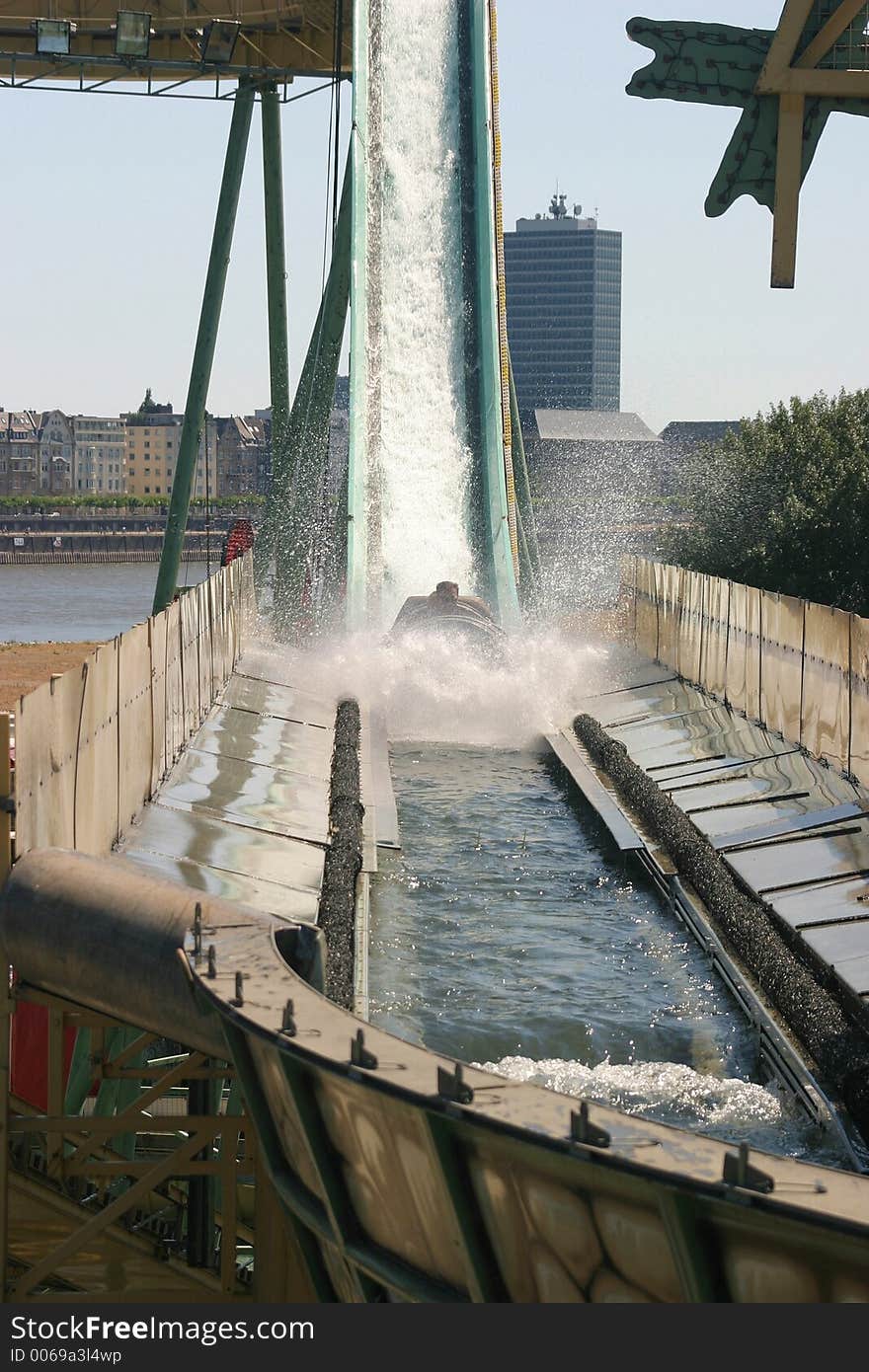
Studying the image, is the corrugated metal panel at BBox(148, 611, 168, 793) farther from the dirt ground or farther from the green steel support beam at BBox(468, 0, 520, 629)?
the dirt ground

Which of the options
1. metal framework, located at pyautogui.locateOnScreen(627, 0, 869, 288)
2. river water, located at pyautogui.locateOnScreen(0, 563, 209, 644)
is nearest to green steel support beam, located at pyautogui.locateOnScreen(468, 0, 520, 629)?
river water, located at pyautogui.locateOnScreen(0, 563, 209, 644)

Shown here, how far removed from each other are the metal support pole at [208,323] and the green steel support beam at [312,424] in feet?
5.78

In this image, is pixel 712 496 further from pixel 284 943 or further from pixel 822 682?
pixel 284 943

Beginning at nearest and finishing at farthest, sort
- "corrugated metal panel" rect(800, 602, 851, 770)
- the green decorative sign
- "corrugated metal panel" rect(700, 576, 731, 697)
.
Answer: the green decorative sign < "corrugated metal panel" rect(800, 602, 851, 770) < "corrugated metal panel" rect(700, 576, 731, 697)

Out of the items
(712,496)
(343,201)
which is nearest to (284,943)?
(343,201)

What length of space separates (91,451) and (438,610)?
17122cm

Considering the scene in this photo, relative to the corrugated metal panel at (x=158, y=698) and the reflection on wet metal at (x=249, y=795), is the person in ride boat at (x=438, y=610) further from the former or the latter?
the corrugated metal panel at (x=158, y=698)

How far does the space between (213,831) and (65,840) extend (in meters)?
3.71

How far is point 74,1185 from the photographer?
800 cm

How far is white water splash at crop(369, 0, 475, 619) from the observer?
1069 inches

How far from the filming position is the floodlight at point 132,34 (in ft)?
81.3

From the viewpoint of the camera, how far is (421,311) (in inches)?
1151

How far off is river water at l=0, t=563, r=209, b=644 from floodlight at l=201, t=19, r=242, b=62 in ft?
24.3

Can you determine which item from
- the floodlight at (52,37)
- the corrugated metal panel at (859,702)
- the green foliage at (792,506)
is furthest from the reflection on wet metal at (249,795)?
the green foliage at (792,506)
